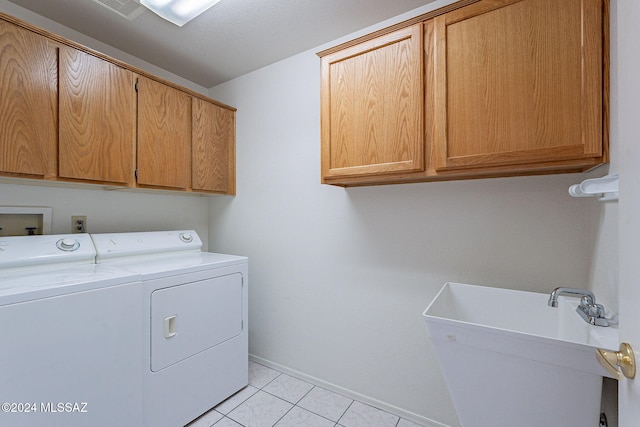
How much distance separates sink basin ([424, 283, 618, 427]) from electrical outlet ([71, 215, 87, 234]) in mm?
2292

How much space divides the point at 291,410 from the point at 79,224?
1.95 meters

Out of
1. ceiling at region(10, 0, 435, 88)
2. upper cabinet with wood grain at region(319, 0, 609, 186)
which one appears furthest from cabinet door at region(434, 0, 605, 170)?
ceiling at region(10, 0, 435, 88)

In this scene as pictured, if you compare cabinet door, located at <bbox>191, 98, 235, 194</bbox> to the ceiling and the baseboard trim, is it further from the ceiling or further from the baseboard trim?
the baseboard trim

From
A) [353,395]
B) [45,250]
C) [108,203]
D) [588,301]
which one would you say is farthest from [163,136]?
[588,301]

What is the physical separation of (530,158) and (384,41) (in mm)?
939

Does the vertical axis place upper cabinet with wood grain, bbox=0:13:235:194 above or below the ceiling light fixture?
below

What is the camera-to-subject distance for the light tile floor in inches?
67.4

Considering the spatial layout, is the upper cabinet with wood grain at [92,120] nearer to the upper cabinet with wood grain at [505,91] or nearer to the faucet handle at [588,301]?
the upper cabinet with wood grain at [505,91]

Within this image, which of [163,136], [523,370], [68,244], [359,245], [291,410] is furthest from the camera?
[163,136]

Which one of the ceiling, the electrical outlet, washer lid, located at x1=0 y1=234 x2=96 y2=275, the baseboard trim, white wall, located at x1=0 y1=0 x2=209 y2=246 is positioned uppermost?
the ceiling

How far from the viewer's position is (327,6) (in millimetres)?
1685

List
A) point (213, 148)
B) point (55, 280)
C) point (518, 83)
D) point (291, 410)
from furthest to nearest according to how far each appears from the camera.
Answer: point (213, 148) → point (291, 410) → point (55, 280) → point (518, 83)

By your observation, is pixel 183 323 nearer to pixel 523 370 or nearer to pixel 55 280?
pixel 55 280

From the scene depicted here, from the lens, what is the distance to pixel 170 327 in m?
1.63
